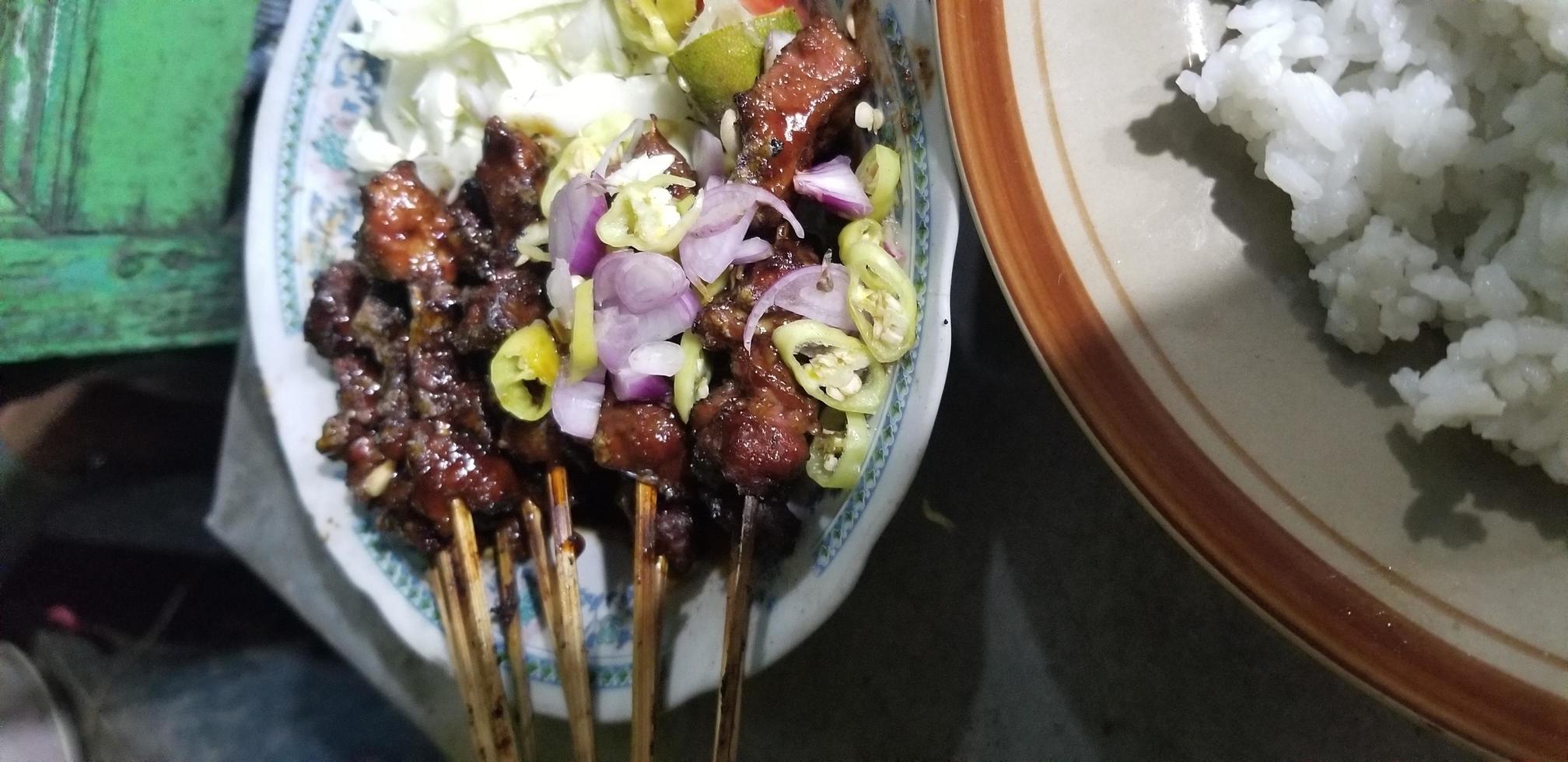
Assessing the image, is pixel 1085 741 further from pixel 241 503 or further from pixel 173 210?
pixel 173 210

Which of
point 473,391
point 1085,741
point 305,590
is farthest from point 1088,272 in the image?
→ point 305,590

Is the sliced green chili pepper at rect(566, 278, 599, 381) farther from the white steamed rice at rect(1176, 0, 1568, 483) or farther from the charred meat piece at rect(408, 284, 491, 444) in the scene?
the white steamed rice at rect(1176, 0, 1568, 483)

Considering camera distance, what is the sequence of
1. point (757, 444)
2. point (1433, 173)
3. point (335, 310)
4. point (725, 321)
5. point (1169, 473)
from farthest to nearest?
point (335, 310), point (725, 321), point (757, 444), point (1433, 173), point (1169, 473)

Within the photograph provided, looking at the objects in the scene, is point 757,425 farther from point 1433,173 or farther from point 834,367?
point 1433,173

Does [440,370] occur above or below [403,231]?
below

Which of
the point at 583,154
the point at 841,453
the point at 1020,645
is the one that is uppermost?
the point at 583,154

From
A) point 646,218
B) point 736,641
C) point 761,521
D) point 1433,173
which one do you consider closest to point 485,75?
point 646,218

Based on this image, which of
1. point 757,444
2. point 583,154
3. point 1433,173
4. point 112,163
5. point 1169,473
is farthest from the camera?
point 112,163
